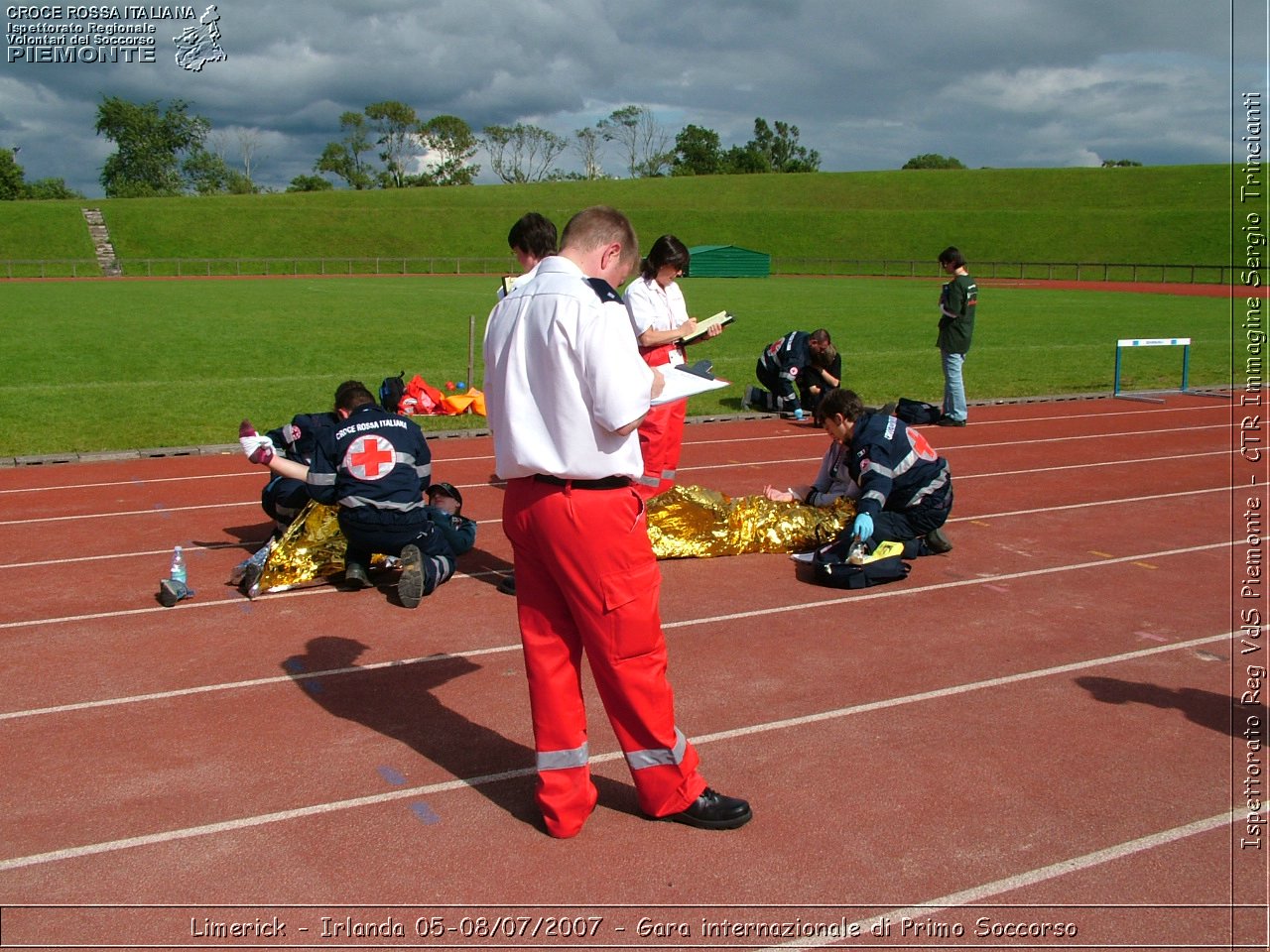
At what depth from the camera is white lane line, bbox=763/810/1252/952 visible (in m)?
3.37

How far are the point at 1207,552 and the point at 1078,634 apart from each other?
2.41m

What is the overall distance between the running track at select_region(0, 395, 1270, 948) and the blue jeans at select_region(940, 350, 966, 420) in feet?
16.6

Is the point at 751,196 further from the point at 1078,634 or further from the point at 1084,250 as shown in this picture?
the point at 1078,634

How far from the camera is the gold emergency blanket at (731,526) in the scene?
7582 mm

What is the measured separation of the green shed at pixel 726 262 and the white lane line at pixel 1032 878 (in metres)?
53.6

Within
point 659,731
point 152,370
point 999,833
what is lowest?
point 999,833

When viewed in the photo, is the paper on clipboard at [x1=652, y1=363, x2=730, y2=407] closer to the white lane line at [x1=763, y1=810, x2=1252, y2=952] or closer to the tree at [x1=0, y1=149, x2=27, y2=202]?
the white lane line at [x1=763, y1=810, x2=1252, y2=952]

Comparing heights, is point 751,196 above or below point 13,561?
above

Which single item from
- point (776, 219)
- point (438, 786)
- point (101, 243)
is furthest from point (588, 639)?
point (776, 219)

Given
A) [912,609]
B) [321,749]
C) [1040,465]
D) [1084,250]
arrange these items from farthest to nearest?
[1084,250] → [1040,465] → [912,609] → [321,749]

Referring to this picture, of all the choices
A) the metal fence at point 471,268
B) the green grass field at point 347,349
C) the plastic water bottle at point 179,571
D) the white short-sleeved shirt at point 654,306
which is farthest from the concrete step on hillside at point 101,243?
the white short-sleeved shirt at point 654,306

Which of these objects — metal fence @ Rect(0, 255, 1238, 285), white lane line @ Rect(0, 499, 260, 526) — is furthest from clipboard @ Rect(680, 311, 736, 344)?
metal fence @ Rect(0, 255, 1238, 285)

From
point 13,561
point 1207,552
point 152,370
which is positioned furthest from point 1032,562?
point 152,370

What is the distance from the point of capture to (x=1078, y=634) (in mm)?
6016
